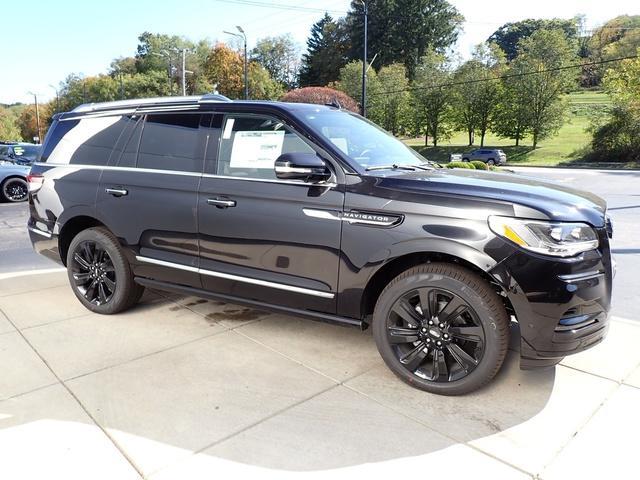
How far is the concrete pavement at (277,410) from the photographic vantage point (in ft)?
8.05

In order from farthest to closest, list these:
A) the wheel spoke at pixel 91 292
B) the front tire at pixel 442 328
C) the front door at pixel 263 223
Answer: the wheel spoke at pixel 91 292
the front door at pixel 263 223
the front tire at pixel 442 328

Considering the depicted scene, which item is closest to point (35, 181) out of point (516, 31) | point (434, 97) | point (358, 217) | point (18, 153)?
point (358, 217)

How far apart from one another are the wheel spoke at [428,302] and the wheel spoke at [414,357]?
214 mm

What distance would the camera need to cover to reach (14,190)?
43.0ft

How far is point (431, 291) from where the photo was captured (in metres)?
2.98

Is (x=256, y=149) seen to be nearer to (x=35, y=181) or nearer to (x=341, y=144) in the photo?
(x=341, y=144)

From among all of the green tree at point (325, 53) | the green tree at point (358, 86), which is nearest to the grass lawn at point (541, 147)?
the green tree at point (358, 86)

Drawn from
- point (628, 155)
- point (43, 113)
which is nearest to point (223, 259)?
point (628, 155)

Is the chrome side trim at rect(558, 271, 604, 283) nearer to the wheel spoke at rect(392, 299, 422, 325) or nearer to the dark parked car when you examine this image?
the wheel spoke at rect(392, 299, 422, 325)

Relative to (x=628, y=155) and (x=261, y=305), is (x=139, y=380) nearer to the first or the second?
(x=261, y=305)

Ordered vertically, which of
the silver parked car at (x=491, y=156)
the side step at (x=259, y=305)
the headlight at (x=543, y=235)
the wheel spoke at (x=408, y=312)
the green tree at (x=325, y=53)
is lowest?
the side step at (x=259, y=305)

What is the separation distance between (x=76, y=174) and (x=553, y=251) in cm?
383

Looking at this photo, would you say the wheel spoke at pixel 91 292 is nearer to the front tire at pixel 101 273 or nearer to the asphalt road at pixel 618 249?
the front tire at pixel 101 273

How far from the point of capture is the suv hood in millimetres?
2775
